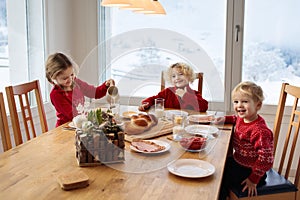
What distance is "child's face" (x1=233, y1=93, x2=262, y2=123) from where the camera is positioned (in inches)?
69.4

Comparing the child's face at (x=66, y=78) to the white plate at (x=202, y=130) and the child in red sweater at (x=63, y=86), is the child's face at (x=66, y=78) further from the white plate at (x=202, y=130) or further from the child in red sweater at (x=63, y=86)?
the white plate at (x=202, y=130)

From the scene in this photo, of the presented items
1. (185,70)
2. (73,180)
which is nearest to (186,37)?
(185,70)

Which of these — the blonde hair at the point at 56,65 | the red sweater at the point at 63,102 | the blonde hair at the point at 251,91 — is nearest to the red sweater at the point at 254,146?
the blonde hair at the point at 251,91

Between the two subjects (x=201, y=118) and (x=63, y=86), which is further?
(x=63, y=86)

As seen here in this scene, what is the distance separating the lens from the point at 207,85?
314cm

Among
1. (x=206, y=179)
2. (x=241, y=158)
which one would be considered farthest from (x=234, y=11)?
(x=206, y=179)

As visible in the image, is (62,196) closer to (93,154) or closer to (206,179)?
(93,154)

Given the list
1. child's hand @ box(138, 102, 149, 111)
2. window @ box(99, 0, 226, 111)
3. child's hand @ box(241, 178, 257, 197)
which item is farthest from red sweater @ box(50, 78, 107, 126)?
child's hand @ box(241, 178, 257, 197)

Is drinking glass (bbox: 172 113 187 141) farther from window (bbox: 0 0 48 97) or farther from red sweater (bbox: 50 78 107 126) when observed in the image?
window (bbox: 0 0 48 97)

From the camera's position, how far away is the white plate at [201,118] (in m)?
2.09

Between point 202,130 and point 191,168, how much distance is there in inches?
23.1

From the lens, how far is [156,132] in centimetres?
184

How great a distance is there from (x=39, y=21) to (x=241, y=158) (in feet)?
6.97

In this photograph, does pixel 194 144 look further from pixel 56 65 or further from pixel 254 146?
pixel 56 65
